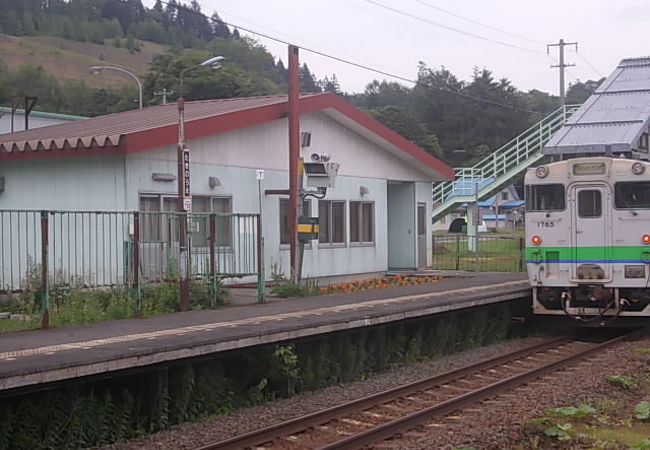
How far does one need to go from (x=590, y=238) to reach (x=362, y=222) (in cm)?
897

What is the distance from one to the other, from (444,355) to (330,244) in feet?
26.0

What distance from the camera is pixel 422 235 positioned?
1061 inches

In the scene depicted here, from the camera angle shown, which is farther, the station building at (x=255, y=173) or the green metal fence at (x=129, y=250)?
the station building at (x=255, y=173)

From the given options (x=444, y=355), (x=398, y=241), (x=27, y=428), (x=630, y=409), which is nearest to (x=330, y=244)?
(x=398, y=241)

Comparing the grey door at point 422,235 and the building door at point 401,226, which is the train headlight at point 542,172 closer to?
the building door at point 401,226

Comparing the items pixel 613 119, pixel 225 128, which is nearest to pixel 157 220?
pixel 225 128

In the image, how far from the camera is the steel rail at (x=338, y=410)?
8.41m

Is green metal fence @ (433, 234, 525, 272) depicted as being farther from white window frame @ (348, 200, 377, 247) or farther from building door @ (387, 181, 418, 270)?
white window frame @ (348, 200, 377, 247)

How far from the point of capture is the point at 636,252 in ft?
Answer: 49.6

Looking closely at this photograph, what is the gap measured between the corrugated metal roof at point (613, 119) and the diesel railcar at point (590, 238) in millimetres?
5417

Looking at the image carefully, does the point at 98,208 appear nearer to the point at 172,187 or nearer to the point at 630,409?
the point at 172,187

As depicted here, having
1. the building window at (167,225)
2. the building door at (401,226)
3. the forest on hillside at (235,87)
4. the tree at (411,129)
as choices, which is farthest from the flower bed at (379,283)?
the tree at (411,129)

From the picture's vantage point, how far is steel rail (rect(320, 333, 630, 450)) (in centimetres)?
847

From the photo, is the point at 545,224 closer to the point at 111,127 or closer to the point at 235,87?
the point at 111,127
